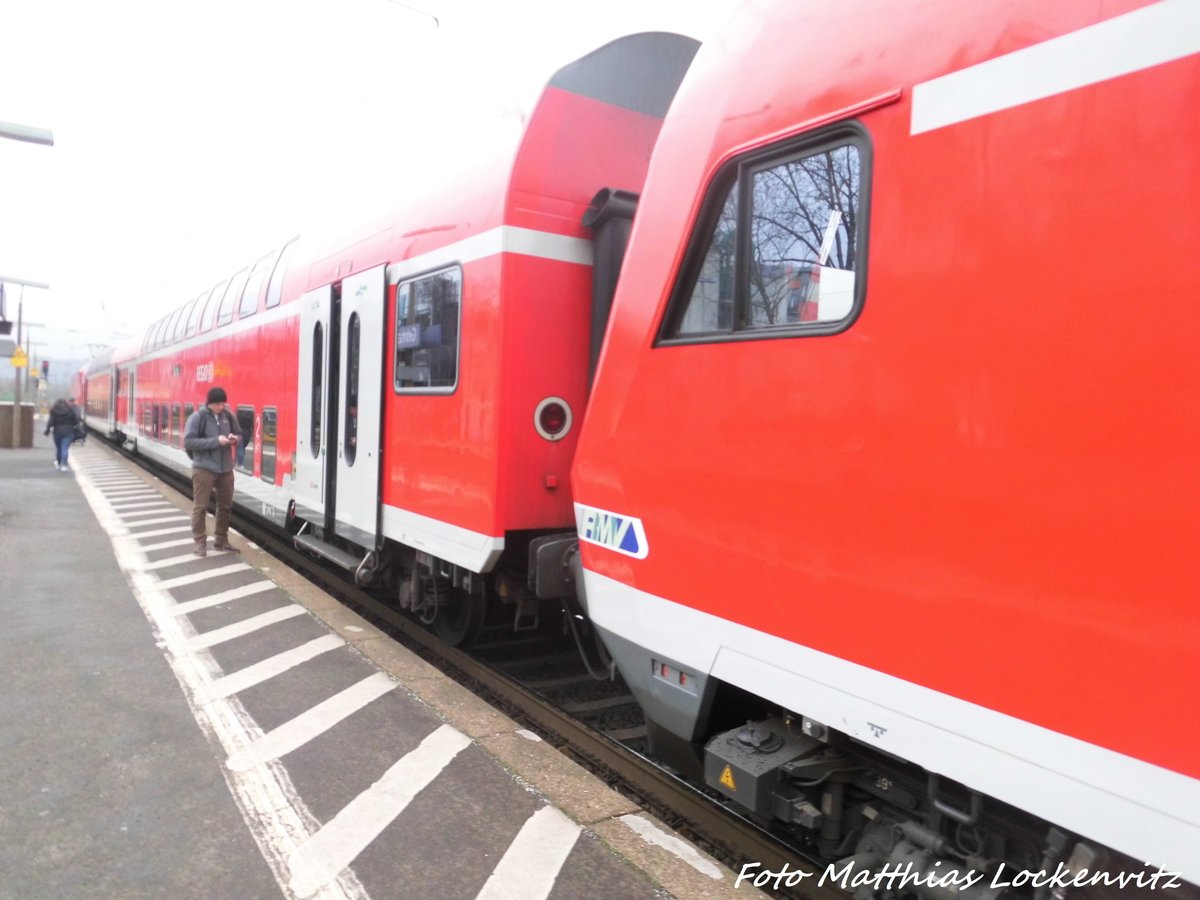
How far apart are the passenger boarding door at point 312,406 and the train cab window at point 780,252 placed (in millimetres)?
4512

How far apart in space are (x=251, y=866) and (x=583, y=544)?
1.69m

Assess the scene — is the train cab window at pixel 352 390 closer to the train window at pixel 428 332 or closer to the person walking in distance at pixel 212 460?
the train window at pixel 428 332

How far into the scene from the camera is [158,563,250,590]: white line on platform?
7426mm

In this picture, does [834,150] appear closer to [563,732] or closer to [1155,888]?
[1155,888]

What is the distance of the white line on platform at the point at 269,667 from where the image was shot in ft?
15.9

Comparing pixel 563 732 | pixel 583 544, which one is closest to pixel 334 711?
pixel 563 732

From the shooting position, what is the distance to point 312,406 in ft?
23.8

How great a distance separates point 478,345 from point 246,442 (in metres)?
5.94

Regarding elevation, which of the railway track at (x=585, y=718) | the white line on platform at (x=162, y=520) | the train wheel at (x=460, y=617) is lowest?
the railway track at (x=585, y=718)

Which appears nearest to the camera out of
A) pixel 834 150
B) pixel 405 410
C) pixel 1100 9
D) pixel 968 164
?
pixel 1100 9

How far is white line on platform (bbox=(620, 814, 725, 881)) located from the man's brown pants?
6.81 metres

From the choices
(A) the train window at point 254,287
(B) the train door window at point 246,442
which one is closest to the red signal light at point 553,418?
(B) the train door window at point 246,442

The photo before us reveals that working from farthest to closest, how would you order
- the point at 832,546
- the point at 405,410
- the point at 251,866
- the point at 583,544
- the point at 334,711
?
the point at 405,410, the point at 334,711, the point at 583,544, the point at 251,866, the point at 832,546

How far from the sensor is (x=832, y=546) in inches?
95.4
